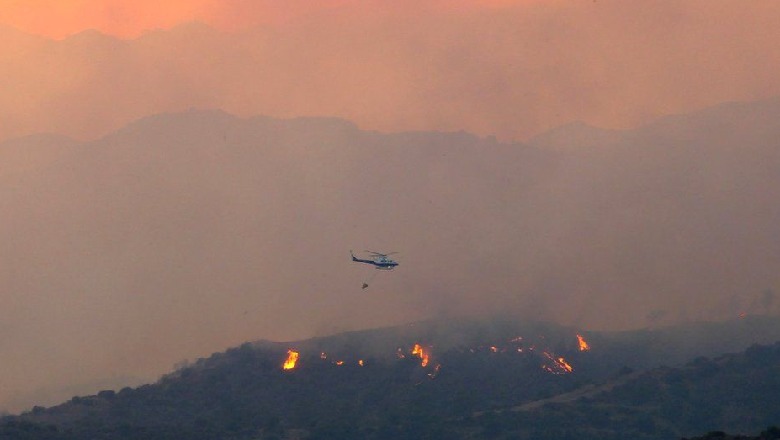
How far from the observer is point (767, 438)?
7726 inches

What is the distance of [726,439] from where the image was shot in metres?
199

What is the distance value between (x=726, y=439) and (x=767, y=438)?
19.0 feet
